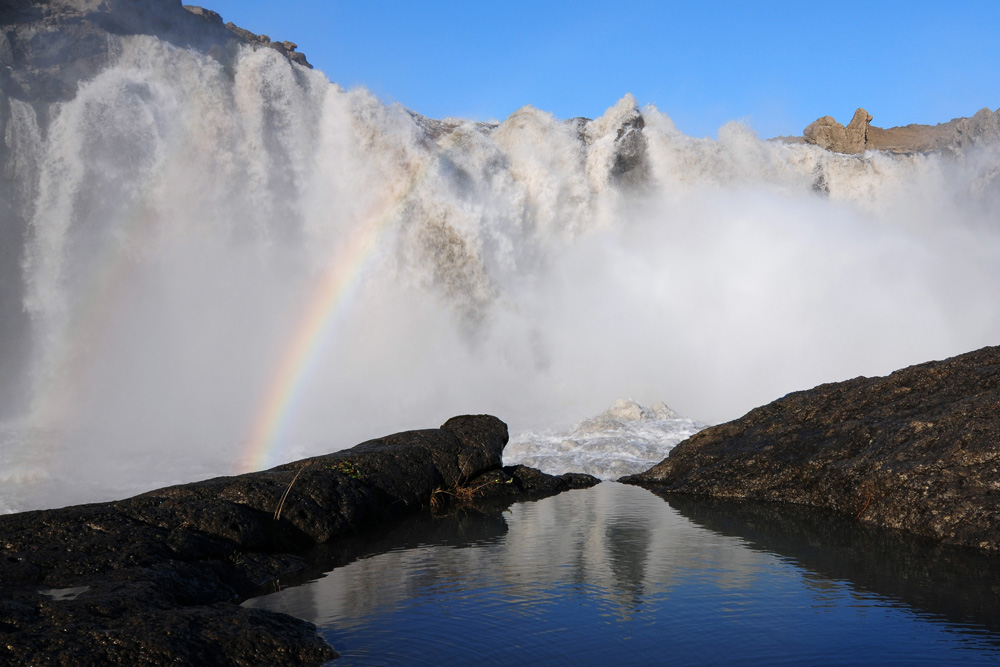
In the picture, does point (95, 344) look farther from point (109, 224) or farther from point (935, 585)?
point (935, 585)

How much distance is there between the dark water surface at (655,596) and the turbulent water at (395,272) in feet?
56.1

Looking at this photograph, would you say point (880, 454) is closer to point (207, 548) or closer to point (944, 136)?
point (207, 548)

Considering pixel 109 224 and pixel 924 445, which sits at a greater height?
pixel 109 224

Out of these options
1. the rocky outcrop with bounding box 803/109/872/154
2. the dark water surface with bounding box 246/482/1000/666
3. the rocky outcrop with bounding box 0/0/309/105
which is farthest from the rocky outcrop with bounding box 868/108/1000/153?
the dark water surface with bounding box 246/482/1000/666

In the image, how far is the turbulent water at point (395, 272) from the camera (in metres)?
30.9

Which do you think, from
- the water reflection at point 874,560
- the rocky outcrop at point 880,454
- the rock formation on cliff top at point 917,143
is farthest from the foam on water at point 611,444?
the rock formation on cliff top at point 917,143

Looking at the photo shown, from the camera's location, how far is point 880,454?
10.4 meters

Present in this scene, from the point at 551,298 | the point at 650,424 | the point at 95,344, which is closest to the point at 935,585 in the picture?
the point at 650,424

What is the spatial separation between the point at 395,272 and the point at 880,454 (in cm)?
2530

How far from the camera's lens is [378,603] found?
22.4ft

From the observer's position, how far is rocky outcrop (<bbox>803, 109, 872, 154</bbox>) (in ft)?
156

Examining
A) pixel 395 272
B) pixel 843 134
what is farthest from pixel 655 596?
pixel 843 134

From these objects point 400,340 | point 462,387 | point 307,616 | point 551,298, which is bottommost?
point 307,616

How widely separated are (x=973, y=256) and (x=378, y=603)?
4217 cm
